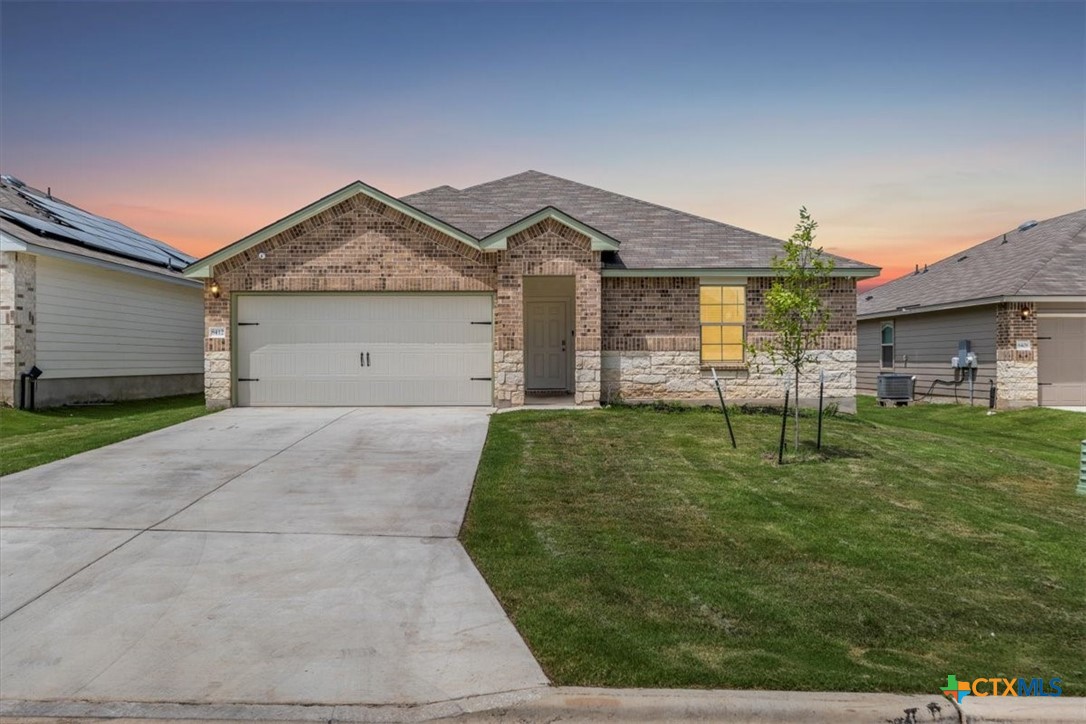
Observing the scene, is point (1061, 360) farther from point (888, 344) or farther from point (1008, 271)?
point (888, 344)

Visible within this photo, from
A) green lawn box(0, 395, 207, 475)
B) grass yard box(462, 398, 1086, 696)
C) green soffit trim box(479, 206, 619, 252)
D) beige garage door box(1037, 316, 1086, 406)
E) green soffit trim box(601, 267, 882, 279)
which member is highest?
green soffit trim box(479, 206, 619, 252)

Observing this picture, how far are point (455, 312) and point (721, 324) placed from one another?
568 cm

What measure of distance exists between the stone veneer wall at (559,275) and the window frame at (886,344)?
589 inches

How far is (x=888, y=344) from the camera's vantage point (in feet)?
80.3

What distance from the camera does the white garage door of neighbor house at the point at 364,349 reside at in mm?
14352

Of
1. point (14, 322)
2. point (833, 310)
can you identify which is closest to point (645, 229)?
point (833, 310)

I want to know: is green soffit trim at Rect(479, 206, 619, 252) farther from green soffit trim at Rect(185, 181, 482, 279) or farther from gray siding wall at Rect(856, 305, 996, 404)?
gray siding wall at Rect(856, 305, 996, 404)

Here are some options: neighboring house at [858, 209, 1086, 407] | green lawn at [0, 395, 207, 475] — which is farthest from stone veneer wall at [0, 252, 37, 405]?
neighboring house at [858, 209, 1086, 407]

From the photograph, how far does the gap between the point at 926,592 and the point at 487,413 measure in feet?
30.6

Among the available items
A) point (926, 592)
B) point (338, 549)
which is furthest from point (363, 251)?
point (926, 592)

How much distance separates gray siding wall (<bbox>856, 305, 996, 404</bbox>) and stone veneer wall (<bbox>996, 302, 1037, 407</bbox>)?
0.27 metres

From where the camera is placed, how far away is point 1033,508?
7.90 metres

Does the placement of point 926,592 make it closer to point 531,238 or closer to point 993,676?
point 993,676

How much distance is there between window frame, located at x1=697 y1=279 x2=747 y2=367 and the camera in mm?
14555
